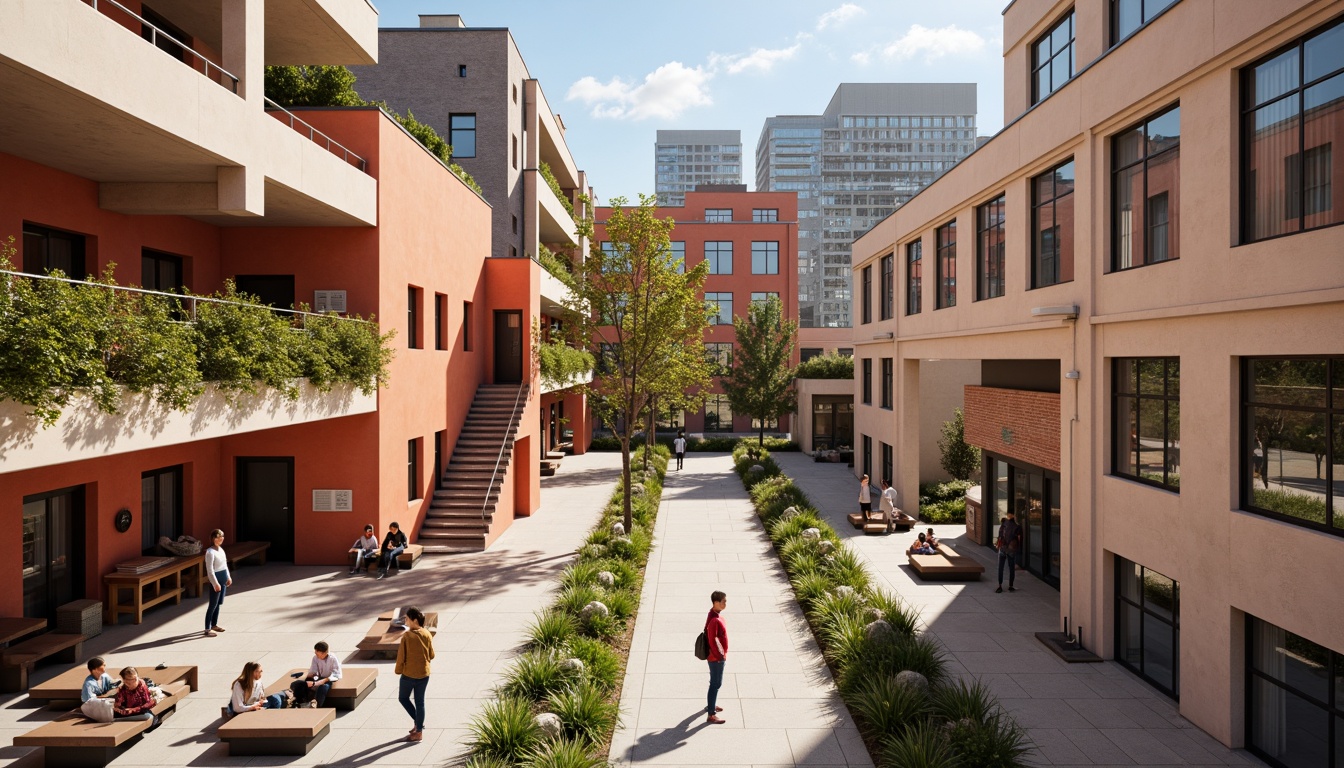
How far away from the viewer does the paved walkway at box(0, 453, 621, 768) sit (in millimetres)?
8727

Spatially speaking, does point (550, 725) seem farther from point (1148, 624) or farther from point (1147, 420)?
point (1147, 420)

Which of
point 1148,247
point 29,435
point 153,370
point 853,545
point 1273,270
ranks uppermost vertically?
point 1148,247

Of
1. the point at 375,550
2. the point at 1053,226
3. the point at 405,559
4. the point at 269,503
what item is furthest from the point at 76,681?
the point at 1053,226

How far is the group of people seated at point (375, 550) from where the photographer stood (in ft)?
52.7

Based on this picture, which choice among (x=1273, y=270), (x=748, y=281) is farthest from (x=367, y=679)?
(x=748, y=281)

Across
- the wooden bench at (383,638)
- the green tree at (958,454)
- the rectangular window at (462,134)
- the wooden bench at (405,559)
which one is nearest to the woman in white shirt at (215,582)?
the wooden bench at (383,638)

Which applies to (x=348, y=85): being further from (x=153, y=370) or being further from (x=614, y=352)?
(x=153, y=370)

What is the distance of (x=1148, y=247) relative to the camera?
10914 mm

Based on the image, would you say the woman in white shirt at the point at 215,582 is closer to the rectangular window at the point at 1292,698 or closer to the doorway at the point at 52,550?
the doorway at the point at 52,550

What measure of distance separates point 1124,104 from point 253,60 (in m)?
14.3

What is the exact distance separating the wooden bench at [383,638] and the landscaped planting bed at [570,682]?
64.9 inches

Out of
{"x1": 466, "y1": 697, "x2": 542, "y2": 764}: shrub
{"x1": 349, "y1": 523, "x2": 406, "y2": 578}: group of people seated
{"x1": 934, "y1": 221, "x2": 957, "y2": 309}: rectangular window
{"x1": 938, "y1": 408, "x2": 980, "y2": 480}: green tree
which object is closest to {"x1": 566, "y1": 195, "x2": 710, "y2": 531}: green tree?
{"x1": 349, "y1": 523, "x2": 406, "y2": 578}: group of people seated

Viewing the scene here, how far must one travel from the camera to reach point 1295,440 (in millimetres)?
8273

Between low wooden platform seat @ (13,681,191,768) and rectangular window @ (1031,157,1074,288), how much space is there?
15619 millimetres
